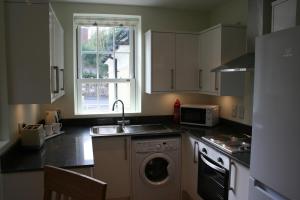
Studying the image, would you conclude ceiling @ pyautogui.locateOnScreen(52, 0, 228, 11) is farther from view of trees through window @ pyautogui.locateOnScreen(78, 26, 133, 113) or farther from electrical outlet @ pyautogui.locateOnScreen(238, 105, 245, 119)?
electrical outlet @ pyautogui.locateOnScreen(238, 105, 245, 119)

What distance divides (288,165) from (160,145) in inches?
65.8

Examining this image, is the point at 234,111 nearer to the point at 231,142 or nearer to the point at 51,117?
the point at 231,142

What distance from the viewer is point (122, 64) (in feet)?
11.5

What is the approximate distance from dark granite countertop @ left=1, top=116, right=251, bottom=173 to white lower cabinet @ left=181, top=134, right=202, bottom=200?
0.35ft

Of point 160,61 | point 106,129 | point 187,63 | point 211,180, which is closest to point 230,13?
point 187,63

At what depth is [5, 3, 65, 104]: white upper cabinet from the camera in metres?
1.96

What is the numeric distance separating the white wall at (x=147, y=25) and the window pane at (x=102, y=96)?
22 centimetres

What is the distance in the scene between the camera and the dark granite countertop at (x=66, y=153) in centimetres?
188

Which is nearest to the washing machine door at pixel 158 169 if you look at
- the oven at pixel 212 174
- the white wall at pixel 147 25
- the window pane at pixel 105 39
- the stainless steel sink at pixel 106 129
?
the oven at pixel 212 174

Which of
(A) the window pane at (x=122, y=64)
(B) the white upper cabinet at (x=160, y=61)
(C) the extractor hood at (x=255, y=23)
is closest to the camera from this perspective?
(C) the extractor hood at (x=255, y=23)

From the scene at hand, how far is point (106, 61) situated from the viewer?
3445 mm

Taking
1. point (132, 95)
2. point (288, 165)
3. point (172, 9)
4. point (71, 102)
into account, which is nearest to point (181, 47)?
point (172, 9)

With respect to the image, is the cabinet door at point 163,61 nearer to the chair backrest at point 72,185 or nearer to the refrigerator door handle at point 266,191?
the refrigerator door handle at point 266,191

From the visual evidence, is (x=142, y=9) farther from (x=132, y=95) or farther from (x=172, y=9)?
(x=132, y=95)
